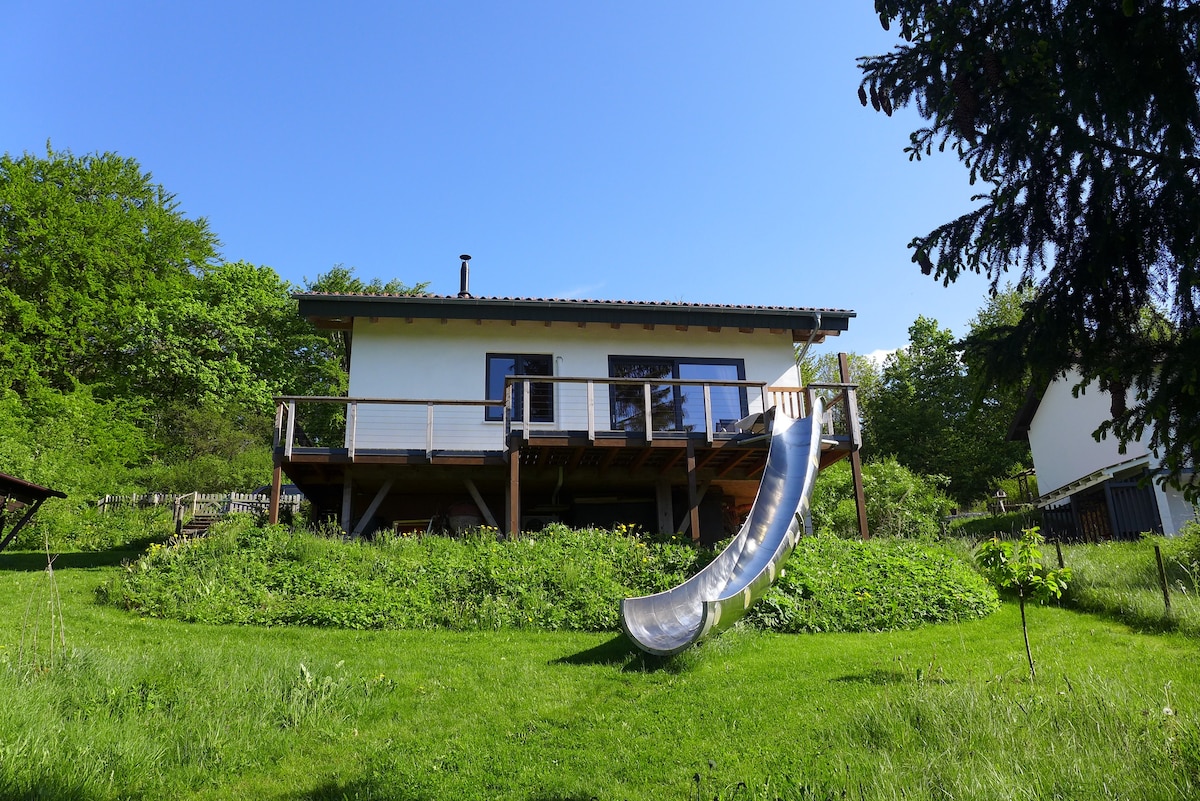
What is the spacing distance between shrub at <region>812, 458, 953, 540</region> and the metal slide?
3.60 m

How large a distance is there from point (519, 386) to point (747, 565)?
6.83 metres

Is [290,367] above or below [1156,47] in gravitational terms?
above

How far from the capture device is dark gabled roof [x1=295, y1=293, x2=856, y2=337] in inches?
621

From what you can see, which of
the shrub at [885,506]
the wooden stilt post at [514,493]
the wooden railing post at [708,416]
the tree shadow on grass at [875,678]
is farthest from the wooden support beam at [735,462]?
the tree shadow on grass at [875,678]

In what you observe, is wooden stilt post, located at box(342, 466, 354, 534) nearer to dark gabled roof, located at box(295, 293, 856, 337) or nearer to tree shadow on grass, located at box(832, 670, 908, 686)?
dark gabled roof, located at box(295, 293, 856, 337)

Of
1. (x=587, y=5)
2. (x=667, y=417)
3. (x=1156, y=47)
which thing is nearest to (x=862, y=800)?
(x=1156, y=47)

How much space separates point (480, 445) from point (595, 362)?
120 inches

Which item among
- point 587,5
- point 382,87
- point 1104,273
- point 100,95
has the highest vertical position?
point 100,95

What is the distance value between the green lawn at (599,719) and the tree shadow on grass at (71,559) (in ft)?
22.0

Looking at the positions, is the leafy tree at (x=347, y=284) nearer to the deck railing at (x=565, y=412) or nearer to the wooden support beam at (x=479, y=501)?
the deck railing at (x=565, y=412)

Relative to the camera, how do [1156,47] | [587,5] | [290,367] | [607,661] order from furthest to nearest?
1. [290,367]
2. [587,5]
3. [607,661]
4. [1156,47]

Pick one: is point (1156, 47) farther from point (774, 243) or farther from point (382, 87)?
point (382, 87)

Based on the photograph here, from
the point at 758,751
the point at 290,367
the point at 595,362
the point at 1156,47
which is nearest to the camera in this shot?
the point at 1156,47

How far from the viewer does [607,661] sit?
8078 mm
